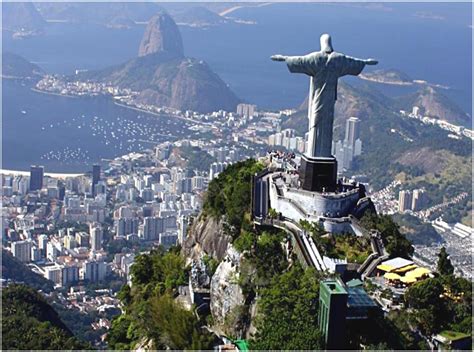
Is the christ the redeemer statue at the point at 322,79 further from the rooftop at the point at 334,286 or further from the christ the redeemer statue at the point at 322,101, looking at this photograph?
the rooftop at the point at 334,286

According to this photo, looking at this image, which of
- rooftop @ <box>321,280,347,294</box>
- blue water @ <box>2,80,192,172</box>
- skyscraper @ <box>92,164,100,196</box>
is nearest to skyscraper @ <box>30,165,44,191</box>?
skyscraper @ <box>92,164,100,196</box>

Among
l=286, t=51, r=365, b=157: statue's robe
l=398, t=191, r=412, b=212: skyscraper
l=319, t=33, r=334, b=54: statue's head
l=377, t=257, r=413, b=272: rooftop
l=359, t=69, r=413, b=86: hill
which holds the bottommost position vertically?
l=398, t=191, r=412, b=212: skyscraper

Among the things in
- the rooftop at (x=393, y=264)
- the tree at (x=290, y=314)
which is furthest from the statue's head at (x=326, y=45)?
the tree at (x=290, y=314)

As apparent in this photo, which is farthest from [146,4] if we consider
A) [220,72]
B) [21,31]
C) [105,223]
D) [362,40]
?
[105,223]

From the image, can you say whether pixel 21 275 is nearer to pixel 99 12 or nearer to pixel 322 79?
pixel 322 79

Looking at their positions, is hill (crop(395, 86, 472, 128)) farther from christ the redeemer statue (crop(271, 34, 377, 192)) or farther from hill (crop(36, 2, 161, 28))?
hill (crop(36, 2, 161, 28))

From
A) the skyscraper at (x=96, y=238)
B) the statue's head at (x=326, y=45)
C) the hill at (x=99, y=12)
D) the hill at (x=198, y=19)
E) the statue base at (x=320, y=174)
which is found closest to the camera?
the statue's head at (x=326, y=45)
